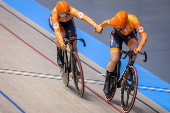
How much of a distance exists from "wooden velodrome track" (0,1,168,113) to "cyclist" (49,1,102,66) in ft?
1.74

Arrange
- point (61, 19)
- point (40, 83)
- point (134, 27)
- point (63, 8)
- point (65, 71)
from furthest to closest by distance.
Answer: point (40, 83) < point (65, 71) < point (61, 19) < point (63, 8) < point (134, 27)

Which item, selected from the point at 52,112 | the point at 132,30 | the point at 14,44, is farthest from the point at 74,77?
the point at 14,44

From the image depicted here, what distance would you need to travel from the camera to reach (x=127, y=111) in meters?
5.68

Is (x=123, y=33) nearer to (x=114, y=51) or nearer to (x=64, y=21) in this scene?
(x=114, y=51)

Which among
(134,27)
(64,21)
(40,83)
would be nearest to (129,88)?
(134,27)

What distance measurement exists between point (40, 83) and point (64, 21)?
1046 mm

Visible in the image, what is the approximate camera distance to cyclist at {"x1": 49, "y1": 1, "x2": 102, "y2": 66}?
226 inches

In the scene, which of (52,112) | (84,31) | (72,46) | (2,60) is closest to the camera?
(52,112)

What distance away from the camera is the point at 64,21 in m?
6.04

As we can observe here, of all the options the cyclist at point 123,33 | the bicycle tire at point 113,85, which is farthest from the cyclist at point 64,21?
the bicycle tire at point 113,85

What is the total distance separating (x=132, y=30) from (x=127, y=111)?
1061 mm

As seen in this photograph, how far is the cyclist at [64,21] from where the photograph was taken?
5.73 metres

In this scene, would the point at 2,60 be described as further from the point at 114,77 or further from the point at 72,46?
the point at 114,77

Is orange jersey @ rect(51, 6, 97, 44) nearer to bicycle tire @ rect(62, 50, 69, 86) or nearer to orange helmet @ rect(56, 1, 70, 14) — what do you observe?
orange helmet @ rect(56, 1, 70, 14)
